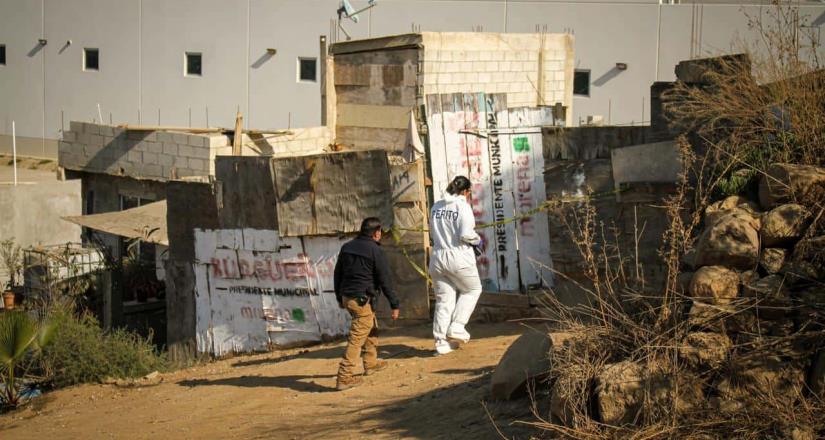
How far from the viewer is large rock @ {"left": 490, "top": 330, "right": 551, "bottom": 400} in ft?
22.4

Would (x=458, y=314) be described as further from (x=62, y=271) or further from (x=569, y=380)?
(x=62, y=271)

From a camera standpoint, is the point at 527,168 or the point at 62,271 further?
the point at 62,271

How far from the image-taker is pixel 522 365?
6.96 metres

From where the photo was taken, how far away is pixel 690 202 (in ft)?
29.4

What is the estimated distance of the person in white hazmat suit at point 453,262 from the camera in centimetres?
907

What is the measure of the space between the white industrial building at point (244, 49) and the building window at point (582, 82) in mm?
34

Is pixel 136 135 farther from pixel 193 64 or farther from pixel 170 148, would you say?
pixel 193 64

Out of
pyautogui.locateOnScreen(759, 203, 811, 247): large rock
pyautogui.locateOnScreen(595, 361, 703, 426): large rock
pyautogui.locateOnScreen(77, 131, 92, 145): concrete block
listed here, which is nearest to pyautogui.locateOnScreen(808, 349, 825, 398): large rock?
pyautogui.locateOnScreen(595, 361, 703, 426): large rock

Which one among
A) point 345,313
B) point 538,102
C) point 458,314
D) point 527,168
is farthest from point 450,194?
point 538,102

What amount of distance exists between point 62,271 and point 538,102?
789cm

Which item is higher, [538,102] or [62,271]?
[538,102]

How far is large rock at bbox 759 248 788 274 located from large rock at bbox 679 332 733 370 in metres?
0.66

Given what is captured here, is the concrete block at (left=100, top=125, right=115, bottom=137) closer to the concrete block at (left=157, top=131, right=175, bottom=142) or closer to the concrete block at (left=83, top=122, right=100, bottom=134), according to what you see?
the concrete block at (left=83, top=122, right=100, bottom=134)

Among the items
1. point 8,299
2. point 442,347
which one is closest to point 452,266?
point 442,347
